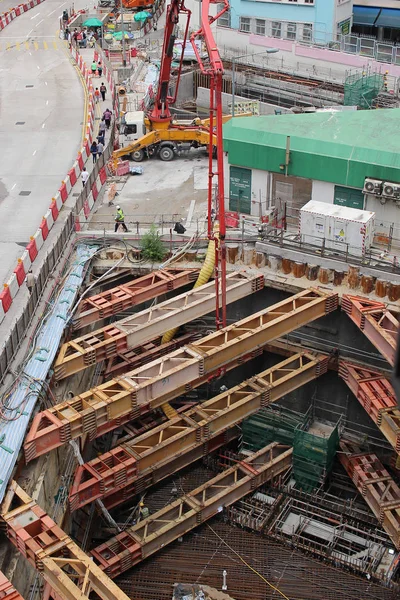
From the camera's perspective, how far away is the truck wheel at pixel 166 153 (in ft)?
157

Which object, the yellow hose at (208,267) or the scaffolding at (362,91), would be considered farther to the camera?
the scaffolding at (362,91)

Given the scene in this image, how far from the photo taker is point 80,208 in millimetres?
39188

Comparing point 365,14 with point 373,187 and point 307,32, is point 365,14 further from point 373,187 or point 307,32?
point 373,187

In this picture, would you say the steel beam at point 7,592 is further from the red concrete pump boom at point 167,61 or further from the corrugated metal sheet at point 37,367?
the red concrete pump boom at point 167,61

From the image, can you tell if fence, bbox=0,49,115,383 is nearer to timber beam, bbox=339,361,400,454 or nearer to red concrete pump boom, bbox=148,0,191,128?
red concrete pump boom, bbox=148,0,191,128

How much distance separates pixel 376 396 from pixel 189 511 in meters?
8.46

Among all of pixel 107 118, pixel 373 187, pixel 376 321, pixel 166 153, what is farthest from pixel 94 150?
pixel 376 321

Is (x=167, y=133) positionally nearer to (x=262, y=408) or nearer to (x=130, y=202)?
(x=130, y=202)

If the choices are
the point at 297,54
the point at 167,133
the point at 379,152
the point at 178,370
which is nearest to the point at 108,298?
the point at 178,370

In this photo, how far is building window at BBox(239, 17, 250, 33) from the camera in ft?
223

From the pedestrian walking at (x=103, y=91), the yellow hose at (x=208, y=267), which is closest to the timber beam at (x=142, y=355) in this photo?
the yellow hose at (x=208, y=267)

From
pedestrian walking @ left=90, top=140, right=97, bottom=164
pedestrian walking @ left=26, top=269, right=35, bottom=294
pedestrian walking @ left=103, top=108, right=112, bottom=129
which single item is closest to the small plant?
pedestrian walking @ left=26, top=269, right=35, bottom=294

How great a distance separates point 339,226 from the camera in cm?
3366

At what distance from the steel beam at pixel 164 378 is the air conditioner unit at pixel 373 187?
472cm
